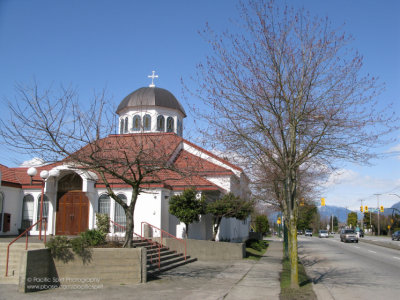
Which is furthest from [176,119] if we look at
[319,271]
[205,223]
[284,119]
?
[284,119]

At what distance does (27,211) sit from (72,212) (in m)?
3.03

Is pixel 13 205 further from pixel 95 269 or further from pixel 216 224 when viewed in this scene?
pixel 95 269

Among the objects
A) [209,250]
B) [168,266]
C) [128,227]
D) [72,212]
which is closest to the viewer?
[128,227]

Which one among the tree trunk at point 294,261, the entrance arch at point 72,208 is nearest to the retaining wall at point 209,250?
the entrance arch at point 72,208

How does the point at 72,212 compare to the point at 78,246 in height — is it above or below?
above

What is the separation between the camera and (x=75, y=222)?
2139cm

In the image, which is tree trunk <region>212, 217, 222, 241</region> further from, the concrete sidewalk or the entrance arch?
the entrance arch

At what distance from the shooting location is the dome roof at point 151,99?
101 feet

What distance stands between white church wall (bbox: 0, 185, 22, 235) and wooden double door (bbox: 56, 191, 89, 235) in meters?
2.50

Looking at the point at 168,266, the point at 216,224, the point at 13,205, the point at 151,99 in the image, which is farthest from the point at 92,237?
the point at 151,99

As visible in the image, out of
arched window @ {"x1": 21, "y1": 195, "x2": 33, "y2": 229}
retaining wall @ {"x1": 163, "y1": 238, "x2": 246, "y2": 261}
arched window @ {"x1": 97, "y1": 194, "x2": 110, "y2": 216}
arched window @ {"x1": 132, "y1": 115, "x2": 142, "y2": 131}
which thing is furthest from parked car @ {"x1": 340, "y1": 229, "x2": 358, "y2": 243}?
arched window @ {"x1": 21, "y1": 195, "x2": 33, "y2": 229}

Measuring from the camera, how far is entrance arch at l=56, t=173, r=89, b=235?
2138 centimetres

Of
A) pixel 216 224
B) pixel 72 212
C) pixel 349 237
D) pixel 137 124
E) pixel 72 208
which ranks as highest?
pixel 137 124

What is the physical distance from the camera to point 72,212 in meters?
21.5
